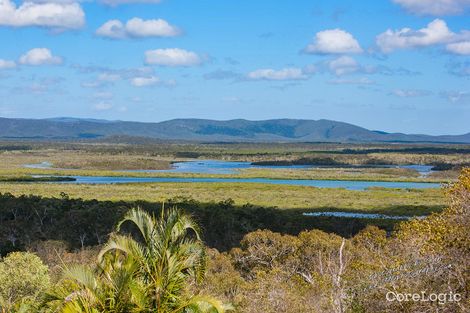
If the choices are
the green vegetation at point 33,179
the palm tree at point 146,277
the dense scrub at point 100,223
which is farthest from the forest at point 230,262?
the green vegetation at point 33,179

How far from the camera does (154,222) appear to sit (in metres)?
15.8

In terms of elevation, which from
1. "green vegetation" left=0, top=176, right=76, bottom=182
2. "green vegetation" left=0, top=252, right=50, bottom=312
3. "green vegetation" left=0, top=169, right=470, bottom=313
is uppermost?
"green vegetation" left=0, top=169, right=470, bottom=313

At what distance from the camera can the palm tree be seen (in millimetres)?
14148

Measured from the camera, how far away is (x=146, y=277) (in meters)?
15.3

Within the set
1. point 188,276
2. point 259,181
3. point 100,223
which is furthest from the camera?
point 259,181

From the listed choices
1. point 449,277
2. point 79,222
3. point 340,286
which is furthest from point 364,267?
point 79,222

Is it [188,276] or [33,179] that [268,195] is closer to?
[33,179]

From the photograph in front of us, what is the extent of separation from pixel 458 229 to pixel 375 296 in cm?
290

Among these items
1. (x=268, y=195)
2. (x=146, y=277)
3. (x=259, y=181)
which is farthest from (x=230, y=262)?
(x=259, y=181)

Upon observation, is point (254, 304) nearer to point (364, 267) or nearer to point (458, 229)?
point (364, 267)

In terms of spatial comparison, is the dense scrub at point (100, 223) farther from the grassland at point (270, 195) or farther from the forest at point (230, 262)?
the grassland at point (270, 195)

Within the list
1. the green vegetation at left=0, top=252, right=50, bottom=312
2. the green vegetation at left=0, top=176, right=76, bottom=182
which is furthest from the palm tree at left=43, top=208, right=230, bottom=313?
the green vegetation at left=0, top=176, right=76, bottom=182

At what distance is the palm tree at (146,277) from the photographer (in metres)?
14.1

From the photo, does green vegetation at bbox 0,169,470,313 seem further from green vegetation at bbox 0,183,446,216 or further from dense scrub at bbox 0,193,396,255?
green vegetation at bbox 0,183,446,216
